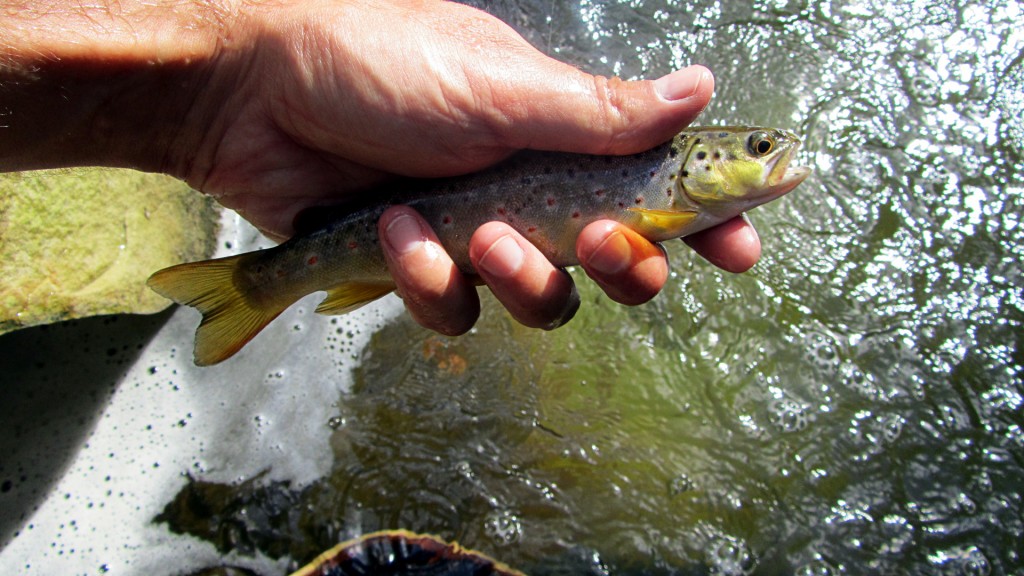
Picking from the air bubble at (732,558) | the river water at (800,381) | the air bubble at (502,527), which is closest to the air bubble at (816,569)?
the river water at (800,381)

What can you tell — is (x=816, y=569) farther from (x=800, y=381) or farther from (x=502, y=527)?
(x=502, y=527)

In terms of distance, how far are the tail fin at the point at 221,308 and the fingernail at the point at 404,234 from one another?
0.61 meters

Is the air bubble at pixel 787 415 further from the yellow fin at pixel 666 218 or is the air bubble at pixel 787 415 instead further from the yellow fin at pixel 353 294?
the yellow fin at pixel 353 294

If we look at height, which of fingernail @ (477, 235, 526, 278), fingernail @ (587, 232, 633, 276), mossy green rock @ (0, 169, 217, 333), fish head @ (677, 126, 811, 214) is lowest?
mossy green rock @ (0, 169, 217, 333)

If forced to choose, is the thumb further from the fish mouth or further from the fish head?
the fish mouth

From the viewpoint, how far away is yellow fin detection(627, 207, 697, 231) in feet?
8.23

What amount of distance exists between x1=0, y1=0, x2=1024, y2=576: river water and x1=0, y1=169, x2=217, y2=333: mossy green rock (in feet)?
3.17

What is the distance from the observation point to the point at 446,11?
8.75ft

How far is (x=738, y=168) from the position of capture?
8.09 feet

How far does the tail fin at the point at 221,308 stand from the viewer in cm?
269

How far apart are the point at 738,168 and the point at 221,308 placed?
201 centimetres

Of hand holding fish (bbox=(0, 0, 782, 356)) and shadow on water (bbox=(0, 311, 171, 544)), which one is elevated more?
hand holding fish (bbox=(0, 0, 782, 356))

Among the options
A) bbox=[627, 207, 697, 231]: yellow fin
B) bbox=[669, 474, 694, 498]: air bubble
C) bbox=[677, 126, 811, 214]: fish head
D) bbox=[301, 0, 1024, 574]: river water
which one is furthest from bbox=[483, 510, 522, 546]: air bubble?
bbox=[677, 126, 811, 214]: fish head

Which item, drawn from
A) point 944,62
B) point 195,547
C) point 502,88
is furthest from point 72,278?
point 944,62
